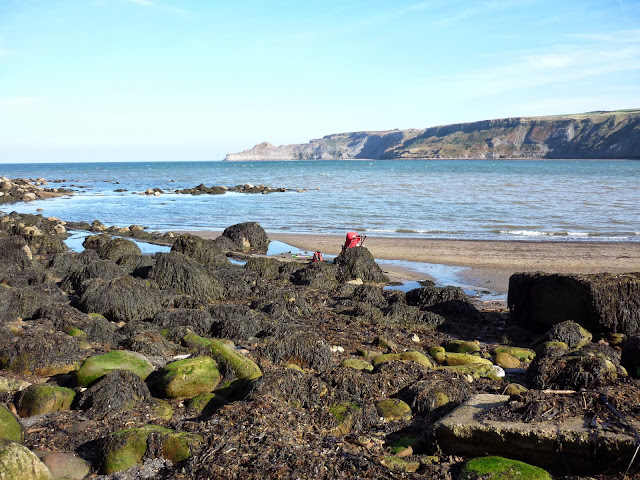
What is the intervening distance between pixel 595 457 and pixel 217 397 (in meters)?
3.70

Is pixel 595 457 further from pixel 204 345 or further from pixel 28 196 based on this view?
pixel 28 196

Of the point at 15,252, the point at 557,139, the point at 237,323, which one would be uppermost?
the point at 557,139

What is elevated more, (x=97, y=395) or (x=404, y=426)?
(x=97, y=395)

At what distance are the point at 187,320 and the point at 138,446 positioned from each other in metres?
4.62

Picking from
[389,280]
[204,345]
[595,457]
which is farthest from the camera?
[389,280]

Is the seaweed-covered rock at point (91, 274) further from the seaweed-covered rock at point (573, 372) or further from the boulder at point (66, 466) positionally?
the seaweed-covered rock at point (573, 372)

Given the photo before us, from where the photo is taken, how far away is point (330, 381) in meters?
6.61

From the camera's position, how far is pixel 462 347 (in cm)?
883

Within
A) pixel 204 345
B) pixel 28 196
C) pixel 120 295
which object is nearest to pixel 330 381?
pixel 204 345

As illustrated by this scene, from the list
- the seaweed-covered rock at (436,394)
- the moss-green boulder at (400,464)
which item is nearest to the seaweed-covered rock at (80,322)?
the seaweed-covered rock at (436,394)

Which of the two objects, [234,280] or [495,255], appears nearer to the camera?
[234,280]

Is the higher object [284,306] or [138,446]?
[138,446]

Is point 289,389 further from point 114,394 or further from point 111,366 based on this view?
point 111,366

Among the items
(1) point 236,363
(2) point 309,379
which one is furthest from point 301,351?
(2) point 309,379
